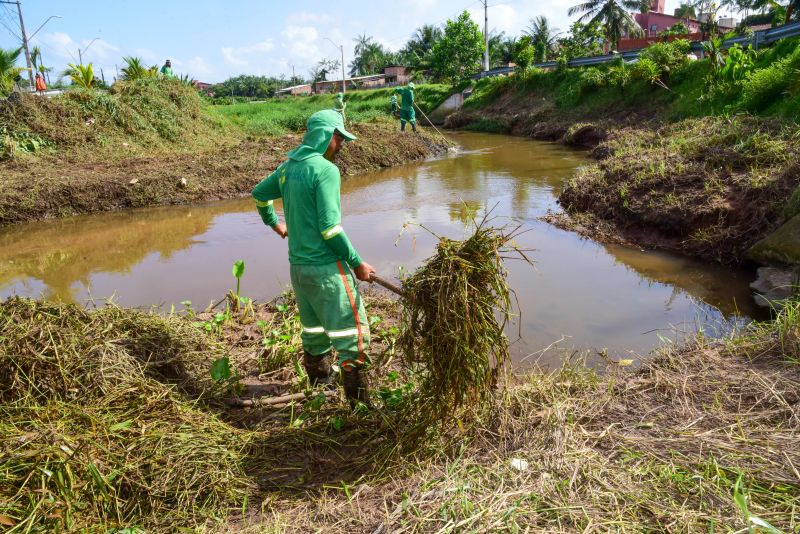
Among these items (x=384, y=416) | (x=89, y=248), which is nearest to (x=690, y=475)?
(x=384, y=416)

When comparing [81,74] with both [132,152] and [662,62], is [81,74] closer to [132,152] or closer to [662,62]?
[132,152]

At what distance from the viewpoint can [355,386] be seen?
293cm

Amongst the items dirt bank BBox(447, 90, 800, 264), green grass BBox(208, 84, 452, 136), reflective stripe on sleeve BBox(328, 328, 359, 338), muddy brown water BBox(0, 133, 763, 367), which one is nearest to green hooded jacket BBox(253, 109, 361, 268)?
reflective stripe on sleeve BBox(328, 328, 359, 338)

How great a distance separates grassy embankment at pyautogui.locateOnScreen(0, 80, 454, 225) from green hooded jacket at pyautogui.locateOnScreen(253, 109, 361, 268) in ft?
24.5

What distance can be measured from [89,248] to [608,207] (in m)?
7.01

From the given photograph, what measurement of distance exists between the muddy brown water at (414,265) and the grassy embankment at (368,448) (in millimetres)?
995

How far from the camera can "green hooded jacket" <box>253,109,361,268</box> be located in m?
2.72

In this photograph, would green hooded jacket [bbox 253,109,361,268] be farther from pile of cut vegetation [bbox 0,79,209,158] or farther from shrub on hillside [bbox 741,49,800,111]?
pile of cut vegetation [bbox 0,79,209,158]

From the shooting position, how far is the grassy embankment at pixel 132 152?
29.1 feet

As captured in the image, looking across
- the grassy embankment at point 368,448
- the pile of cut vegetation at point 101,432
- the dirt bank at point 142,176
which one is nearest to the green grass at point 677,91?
the dirt bank at point 142,176

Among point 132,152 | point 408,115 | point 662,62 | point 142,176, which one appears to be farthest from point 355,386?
point 662,62

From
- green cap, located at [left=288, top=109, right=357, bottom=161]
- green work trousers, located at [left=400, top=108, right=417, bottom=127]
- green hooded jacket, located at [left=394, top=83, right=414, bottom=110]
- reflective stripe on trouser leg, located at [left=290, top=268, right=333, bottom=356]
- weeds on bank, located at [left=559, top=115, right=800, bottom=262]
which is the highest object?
green hooded jacket, located at [left=394, top=83, right=414, bottom=110]

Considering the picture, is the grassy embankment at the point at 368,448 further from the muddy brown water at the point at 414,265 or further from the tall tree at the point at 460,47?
the tall tree at the point at 460,47

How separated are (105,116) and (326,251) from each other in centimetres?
1265
